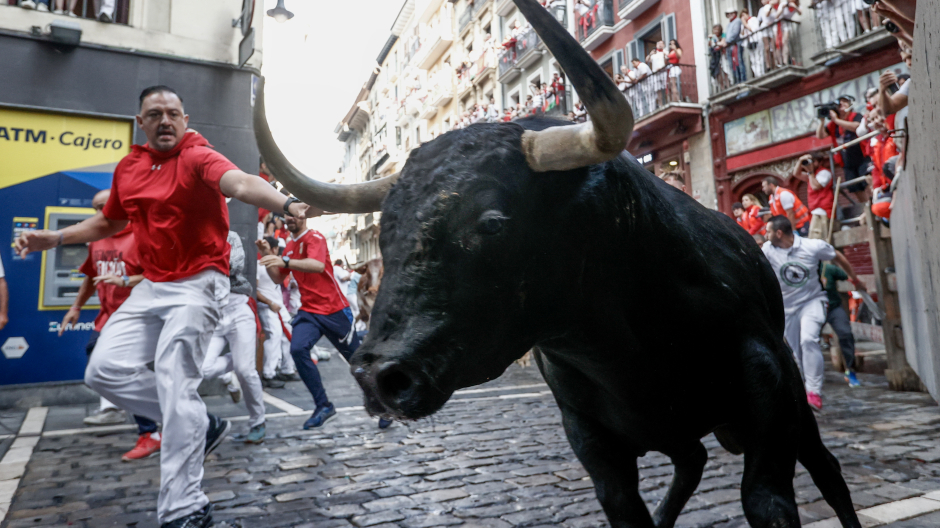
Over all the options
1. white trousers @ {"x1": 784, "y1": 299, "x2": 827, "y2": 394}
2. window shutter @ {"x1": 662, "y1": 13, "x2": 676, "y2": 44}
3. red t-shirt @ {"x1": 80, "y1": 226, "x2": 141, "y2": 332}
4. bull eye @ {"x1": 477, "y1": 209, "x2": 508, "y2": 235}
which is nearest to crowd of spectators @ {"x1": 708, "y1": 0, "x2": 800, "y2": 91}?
window shutter @ {"x1": 662, "y1": 13, "x2": 676, "y2": 44}

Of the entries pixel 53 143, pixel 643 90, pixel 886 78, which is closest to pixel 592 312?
pixel 886 78

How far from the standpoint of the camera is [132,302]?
351 cm

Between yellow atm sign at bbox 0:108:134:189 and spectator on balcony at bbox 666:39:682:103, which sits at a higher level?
spectator on balcony at bbox 666:39:682:103

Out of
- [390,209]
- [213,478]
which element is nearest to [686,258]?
[390,209]

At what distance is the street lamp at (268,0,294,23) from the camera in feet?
32.4

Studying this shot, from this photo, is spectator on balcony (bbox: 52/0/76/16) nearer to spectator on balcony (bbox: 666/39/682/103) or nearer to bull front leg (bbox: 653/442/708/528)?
bull front leg (bbox: 653/442/708/528)

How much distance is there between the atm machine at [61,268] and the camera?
791 centimetres

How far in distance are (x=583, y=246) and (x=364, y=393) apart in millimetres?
656

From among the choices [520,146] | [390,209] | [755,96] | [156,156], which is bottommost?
[390,209]

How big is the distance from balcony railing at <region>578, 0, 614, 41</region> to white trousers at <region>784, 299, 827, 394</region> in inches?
697

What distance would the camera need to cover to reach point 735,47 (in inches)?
672

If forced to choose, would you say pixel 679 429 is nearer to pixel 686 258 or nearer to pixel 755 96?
pixel 686 258

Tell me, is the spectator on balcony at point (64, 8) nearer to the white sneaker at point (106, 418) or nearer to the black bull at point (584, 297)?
the white sneaker at point (106, 418)

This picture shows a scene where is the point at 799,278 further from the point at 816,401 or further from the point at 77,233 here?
the point at 77,233
